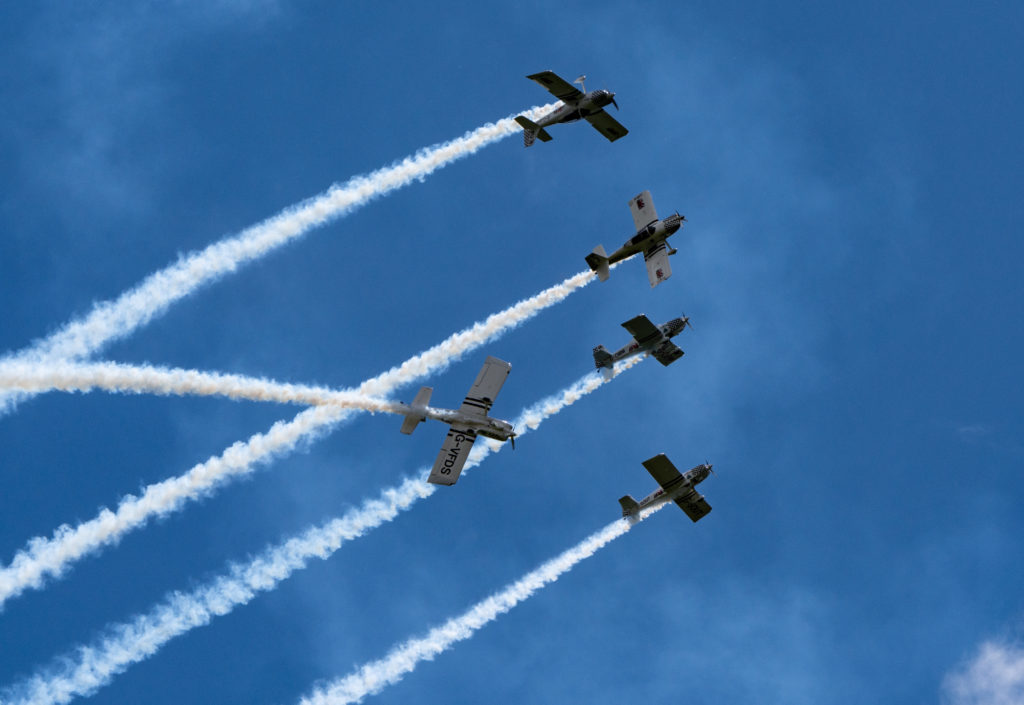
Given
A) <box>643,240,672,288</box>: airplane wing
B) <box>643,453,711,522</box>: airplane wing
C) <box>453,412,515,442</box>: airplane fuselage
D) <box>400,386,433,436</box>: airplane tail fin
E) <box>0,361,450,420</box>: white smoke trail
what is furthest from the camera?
<box>643,240,672,288</box>: airplane wing

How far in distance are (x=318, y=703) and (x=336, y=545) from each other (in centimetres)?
666

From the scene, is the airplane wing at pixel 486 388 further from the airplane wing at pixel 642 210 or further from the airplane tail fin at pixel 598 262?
the airplane wing at pixel 642 210

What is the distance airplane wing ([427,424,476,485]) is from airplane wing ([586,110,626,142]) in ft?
57.7

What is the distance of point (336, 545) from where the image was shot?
57.6 m

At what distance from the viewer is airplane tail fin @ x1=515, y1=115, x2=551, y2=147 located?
213ft

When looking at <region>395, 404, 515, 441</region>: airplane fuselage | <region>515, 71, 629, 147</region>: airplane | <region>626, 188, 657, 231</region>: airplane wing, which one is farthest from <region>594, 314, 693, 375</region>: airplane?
<region>515, 71, 629, 147</region>: airplane

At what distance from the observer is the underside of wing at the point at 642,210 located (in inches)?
2621

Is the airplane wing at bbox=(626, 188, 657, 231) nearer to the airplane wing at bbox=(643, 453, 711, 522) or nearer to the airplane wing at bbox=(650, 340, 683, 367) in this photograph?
the airplane wing at bbox=(650, 340, 683, 367)

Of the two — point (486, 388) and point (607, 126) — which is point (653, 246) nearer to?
point (607, 126)

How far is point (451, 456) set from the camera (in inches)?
2336

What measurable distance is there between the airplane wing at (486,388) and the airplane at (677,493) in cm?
895

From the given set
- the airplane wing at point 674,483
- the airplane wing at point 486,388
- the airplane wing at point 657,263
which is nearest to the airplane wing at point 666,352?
the airplane wing at point 657,263

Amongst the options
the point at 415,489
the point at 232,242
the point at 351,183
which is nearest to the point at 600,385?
the point at 415,489

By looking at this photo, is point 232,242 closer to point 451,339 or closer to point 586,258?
point 451,339
